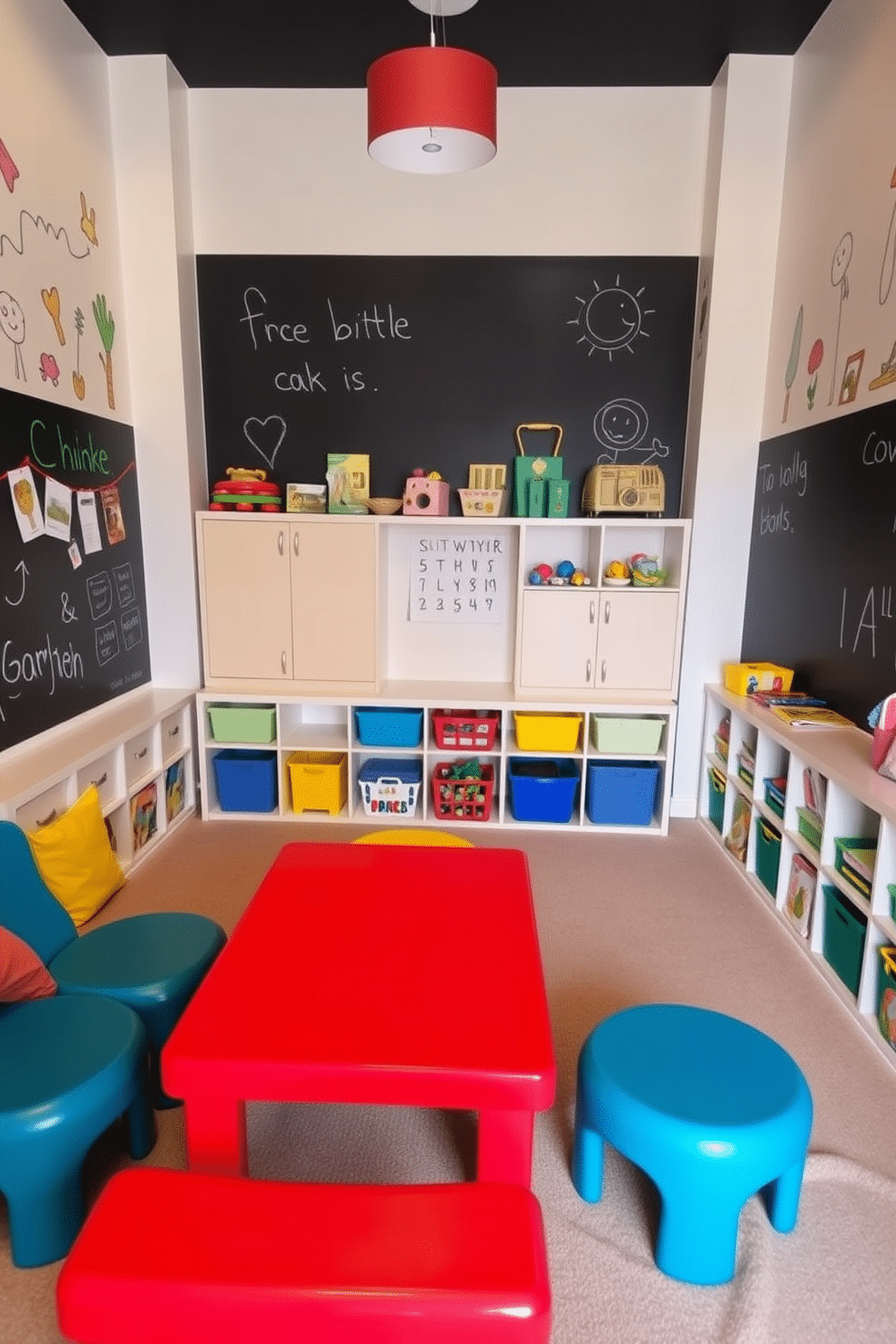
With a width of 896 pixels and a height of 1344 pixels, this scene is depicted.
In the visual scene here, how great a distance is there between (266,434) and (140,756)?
5.63 ft

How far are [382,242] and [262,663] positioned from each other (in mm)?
2129

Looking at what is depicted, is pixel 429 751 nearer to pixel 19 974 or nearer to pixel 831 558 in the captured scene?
pixel 831 558

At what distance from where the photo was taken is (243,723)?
12.3 feet

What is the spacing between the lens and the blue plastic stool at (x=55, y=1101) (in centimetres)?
141

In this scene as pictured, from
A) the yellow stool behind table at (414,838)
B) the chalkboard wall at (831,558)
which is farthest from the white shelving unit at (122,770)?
the chalkboard wall at (831,558)

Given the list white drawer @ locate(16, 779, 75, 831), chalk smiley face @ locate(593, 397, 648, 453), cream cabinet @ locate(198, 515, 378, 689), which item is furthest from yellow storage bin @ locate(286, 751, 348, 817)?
chalk smiley face @ locate(593, 397, 648, 453)

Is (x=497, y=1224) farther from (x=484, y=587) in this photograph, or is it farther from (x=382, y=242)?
(x=382, y=242)

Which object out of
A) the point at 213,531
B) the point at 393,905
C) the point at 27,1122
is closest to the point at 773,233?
the point at 213,531

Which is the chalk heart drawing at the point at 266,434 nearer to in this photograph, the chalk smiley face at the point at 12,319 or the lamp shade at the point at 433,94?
the chalk smiley face at the point at 12,319

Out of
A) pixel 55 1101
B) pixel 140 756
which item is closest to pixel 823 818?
pixel 55 1101

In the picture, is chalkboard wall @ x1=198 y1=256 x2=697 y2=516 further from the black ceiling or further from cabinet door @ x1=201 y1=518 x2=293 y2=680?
the black ceiling

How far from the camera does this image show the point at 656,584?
3621 millimetres

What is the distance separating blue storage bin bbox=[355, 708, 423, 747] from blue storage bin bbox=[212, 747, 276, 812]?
0.50 meters

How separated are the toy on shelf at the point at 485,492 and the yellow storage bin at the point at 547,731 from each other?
3.26 feet
